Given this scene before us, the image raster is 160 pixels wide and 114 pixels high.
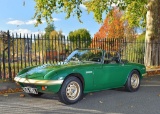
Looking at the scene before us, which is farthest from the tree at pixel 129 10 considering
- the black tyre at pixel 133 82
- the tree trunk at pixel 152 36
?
the black tyre at pixel 133 82

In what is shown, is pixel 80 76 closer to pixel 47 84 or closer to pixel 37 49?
pixel 47 84

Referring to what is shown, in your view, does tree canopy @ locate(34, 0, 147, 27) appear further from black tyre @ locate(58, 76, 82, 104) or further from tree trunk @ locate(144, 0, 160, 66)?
black tyre @ locate(58, 76, 82, 104)

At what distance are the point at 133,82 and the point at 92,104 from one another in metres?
2.46

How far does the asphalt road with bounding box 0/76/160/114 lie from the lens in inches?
269

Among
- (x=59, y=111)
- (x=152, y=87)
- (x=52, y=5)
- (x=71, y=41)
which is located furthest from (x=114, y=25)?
(x=59, y=111)

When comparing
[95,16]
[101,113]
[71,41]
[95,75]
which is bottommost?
[101,113]

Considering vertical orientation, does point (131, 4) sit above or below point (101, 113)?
above

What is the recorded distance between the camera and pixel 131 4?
2161 centimetres

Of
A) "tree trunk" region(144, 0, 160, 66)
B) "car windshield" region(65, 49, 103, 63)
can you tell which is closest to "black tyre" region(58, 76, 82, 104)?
"car windshield" region(65, 49, 103, 63)

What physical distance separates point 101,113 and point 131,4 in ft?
52.9

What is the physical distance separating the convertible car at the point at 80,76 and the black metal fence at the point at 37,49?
1.64m

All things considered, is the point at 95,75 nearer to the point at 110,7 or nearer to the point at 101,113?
the point at 101,113

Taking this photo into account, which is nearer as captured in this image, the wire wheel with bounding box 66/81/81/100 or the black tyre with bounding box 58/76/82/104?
the black tyre with bounding box 58/76/82/104

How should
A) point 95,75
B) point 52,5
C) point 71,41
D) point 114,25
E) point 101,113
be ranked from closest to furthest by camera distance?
1. point 101,113
2. point 95,75
3. point 71,41
4. point 52,5
5. point 114,25
